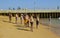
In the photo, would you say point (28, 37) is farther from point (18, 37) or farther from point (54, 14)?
point (54, 14)

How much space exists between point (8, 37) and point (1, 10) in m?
60.7

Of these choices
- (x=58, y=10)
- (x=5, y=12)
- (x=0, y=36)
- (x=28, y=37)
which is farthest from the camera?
(x=58, y=10)

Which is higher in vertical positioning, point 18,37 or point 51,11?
point 18,37

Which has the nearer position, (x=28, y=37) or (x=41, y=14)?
(x=28, y=37)

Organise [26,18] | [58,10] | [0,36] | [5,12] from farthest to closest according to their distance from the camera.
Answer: [58,10], [5,12], [26,18], [0,36]

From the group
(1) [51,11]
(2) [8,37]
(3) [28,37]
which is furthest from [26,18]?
(1) [51,11]

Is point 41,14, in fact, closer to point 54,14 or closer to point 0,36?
point 54,14

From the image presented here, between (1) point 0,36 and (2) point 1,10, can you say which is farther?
(2) point 1,10

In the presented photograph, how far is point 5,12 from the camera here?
231 feet

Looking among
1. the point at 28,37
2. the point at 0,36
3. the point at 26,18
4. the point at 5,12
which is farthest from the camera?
the point at 5,12

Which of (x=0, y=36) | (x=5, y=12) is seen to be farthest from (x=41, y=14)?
(x=0, y=36)

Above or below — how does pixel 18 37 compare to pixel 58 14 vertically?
above

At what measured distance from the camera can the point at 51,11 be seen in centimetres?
7744

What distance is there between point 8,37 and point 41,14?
65976 millimetres
